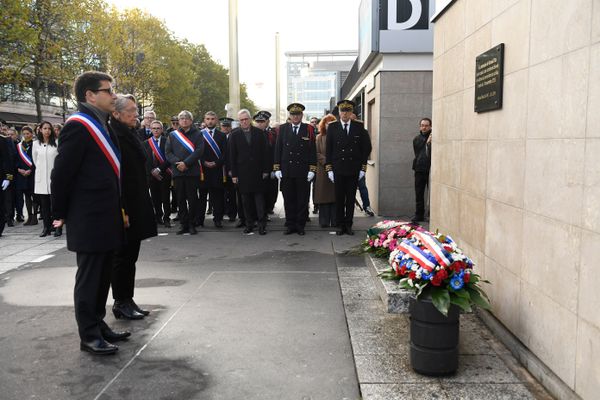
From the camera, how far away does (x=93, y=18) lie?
97.0 ft

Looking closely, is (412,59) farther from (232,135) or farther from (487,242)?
(487,242)

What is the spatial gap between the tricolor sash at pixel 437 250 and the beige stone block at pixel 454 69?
2374 mm

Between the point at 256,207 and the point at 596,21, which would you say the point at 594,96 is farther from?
the point at 256,207

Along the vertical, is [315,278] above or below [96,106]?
below

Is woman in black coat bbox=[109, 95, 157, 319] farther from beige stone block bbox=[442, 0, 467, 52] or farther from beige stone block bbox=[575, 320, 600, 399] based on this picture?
beige stone block bbox=[575, 320, 600, 399]

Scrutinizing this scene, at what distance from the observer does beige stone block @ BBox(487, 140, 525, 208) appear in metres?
4.29

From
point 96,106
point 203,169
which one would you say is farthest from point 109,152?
point 203,169

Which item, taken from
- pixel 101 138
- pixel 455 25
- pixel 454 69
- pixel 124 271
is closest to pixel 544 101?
pixel 454 69

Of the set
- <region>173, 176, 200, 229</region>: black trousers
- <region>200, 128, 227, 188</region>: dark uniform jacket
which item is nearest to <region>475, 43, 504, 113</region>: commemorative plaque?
<region>173, 176, 200, 229</region>: black trousers

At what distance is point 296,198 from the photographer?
1020cm

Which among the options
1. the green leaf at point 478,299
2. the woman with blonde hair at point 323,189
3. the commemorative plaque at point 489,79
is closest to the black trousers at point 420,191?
the woman with blonde hair at point 323,189

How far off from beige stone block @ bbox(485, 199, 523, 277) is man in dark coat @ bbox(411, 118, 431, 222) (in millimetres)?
5589

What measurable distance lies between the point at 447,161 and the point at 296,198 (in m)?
4.09

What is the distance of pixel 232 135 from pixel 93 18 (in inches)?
902
